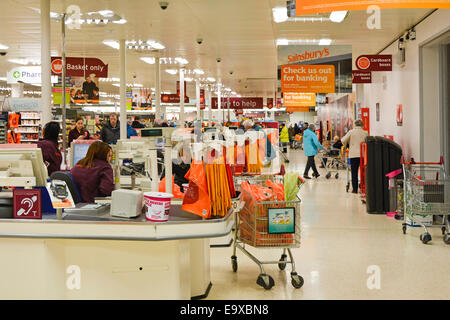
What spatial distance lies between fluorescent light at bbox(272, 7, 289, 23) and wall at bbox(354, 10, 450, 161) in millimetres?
2583

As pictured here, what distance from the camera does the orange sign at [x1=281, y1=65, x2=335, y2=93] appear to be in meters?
13.1

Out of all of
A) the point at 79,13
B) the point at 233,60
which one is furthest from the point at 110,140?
the point at 233,60

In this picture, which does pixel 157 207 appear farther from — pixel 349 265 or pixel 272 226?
pixel 349 265

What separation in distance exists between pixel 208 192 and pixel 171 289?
840 millimetres

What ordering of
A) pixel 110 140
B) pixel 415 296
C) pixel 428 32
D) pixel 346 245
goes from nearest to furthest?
pixel 415 296 → pixel 346 245 → pixel 428 32 → pixel 110 140

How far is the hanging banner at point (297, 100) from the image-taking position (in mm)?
22736

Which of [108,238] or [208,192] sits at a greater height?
[208,192]

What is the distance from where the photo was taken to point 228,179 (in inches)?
181

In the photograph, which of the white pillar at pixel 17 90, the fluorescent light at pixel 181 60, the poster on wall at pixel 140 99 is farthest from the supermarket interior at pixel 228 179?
the poster on wall at pixel 140 99

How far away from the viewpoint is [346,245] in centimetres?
698

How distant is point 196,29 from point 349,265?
888 cm

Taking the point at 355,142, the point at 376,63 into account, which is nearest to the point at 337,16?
the point at 376,63

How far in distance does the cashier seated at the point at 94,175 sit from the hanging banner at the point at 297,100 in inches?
697
